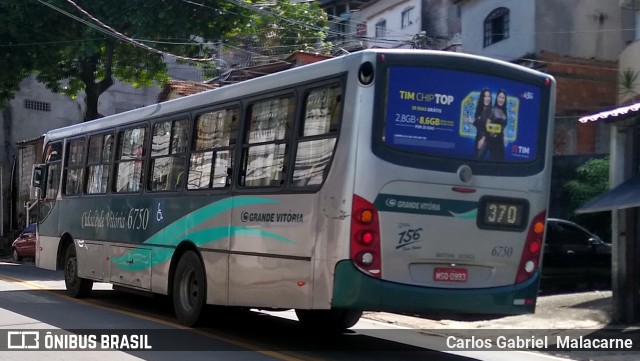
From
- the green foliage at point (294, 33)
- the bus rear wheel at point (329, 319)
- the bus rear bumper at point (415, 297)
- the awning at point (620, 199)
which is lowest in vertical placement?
the bus rear wheel at point (329, 319)

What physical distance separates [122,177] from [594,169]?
10746 mm

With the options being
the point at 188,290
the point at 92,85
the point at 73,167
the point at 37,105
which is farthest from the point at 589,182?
the point at 37,105

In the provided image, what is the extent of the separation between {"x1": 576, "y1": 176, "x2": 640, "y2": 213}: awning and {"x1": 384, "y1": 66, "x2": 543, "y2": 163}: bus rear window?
10.2 ft

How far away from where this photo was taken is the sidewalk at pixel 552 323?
37.6ft

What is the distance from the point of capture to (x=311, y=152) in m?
8.34

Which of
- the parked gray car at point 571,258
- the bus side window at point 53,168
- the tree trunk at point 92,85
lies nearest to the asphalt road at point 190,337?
the bus side window at point 53,168

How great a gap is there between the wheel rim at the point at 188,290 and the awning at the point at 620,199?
568 centimetres

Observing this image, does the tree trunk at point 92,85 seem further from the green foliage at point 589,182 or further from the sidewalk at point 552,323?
the sidewalk at point 552,323

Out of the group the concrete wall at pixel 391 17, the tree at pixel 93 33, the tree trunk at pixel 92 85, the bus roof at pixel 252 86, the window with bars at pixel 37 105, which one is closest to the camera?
the bus roof at pixel 252 86

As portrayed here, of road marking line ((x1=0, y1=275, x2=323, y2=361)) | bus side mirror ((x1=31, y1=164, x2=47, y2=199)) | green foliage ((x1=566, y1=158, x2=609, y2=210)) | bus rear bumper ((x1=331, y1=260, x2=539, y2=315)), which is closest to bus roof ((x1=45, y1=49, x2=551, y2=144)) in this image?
bus side mirror ((x1=31, y1=164, x2=47, y2=199))

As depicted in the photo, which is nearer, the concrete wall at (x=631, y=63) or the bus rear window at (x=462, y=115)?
the bus rear window at (x=462, y=115)

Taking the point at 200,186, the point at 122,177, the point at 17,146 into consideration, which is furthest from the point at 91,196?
the point at 17,146

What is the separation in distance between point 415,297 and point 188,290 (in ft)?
12.5

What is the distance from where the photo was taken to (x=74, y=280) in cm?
1407
